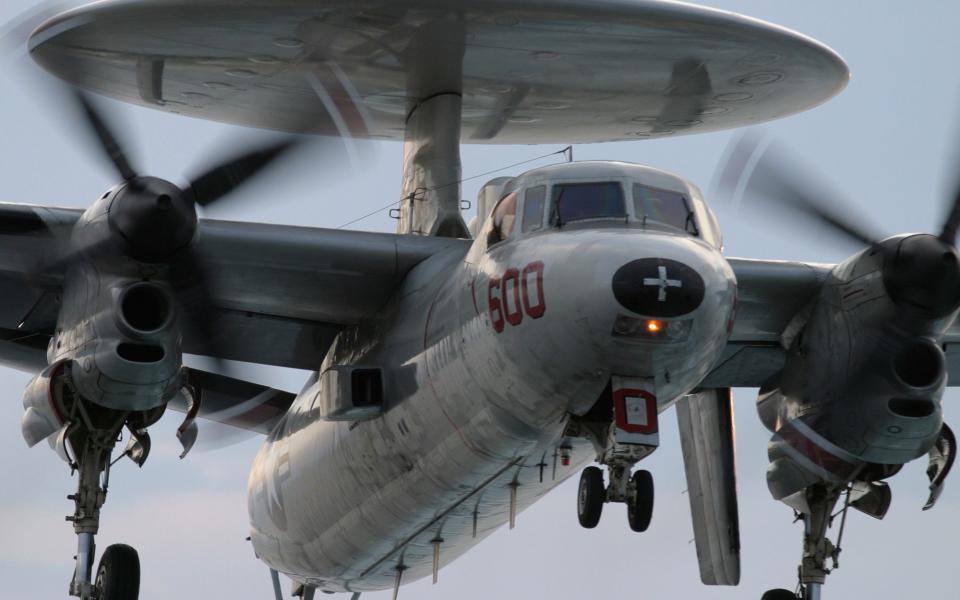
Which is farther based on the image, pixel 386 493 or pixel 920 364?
pixel 920 364

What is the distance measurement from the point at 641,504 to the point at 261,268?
18.2 feet

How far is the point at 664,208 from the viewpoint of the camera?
14.0m

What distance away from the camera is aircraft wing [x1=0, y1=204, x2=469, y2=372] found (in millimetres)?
17156

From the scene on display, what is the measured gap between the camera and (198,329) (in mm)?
18016

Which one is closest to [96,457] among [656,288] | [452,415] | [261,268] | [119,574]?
[119,574]

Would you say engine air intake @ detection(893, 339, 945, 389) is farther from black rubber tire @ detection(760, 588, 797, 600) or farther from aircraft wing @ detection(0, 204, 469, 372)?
aircraft wing @ detection(0, 204, 469, 372)

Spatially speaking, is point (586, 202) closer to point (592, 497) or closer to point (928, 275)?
point (592, 497)

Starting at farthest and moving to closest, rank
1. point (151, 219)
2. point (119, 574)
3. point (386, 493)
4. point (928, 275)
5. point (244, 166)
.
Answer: point (119, 574), point (244, 166), point (386, 493), point (928, 275), point (151, 219)

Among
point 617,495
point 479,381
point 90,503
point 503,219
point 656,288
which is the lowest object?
point 90,503

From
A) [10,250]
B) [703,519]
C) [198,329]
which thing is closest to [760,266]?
[703,519]

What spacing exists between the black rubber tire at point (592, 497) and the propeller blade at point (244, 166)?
18.3 feet

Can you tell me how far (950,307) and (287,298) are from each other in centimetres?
732

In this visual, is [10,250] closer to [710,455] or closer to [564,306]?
[564,306]

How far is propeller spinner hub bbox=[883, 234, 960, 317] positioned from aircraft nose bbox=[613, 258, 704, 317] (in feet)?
16.2
